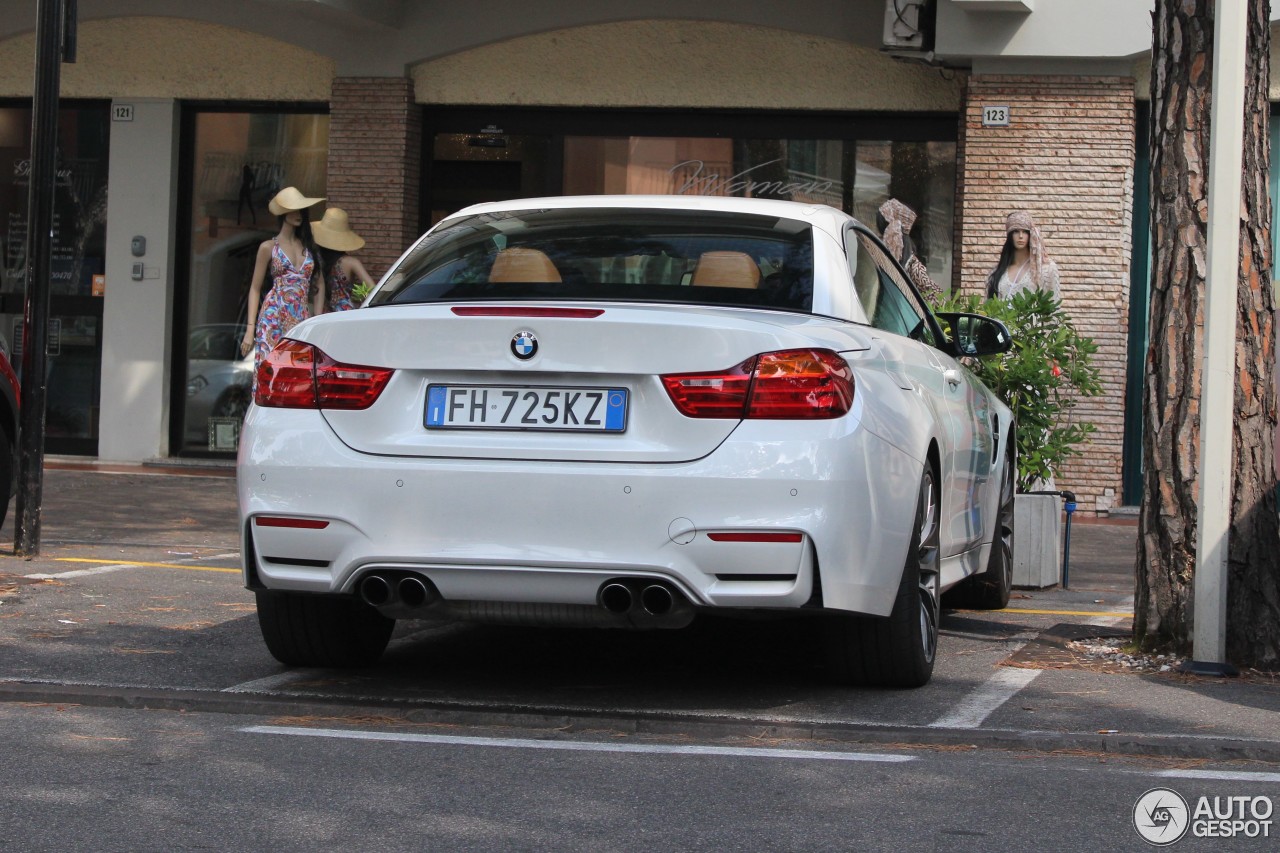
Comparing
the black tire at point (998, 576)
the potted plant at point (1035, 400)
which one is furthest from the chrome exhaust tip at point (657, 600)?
the potted plant at point (1035, 400)

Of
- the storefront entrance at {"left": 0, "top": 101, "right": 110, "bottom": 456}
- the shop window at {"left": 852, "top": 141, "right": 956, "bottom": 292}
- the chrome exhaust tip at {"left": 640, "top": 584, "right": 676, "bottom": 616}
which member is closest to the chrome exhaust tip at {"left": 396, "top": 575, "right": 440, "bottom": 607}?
the chrome exhaust tip at {"left": 640, "top": 584, "right": 676, "bottom": 616}

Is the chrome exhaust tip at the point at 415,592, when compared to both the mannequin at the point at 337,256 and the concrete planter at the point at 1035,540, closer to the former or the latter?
the concrete planter at the point at 1035,540

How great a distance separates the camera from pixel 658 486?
16.7ft

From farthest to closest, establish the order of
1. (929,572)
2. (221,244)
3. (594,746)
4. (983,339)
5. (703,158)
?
(221,244)
(703,158)
(983,339)
(929,572)
(594,746)

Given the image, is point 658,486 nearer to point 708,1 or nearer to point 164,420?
point 708,1

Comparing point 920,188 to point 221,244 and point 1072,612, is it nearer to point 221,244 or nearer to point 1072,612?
point 221,244

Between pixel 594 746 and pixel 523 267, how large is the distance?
1.65 m

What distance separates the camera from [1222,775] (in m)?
4.78

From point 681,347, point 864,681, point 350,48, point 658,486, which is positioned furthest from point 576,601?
point 350,48

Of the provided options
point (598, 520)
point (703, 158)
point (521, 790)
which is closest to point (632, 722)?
point (598, 520)

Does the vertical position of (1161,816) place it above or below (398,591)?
below

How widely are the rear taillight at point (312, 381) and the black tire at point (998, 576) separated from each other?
150 inches

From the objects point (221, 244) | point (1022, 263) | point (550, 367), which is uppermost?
point (221, 244)

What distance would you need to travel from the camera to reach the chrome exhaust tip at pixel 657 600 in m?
5.19
